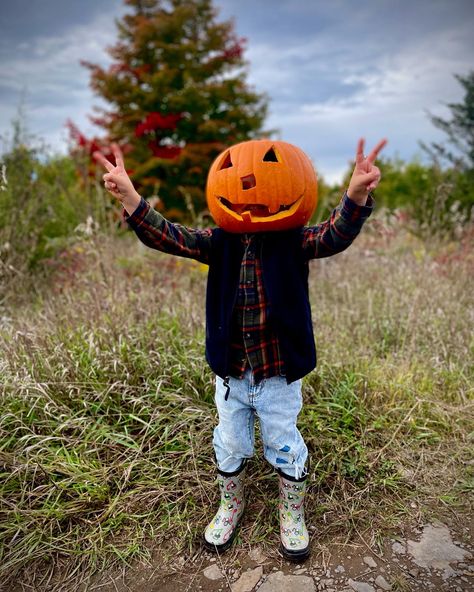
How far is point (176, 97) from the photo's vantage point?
32.0ft

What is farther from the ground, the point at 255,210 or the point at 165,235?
the point at 255,210

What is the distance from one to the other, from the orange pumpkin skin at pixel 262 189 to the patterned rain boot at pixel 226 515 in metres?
1.12

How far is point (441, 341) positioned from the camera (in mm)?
3611

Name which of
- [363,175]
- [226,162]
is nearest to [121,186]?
[226,162]

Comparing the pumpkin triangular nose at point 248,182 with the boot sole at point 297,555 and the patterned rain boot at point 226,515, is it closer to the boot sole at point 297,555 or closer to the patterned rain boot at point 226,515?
the patterned rain boot at point 226,515

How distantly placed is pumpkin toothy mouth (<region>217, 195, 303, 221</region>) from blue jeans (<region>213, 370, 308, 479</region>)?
64 cm

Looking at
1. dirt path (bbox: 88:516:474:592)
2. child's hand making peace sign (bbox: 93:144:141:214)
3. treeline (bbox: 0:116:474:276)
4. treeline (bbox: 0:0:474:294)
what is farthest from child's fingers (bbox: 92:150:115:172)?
treeline (bbox: 0:0:474:294)

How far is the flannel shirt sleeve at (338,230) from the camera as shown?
1716mm

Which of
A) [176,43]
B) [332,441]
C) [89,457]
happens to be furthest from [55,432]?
[176,43]

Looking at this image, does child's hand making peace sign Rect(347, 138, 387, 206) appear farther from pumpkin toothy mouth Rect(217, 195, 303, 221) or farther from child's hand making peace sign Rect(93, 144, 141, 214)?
child's hand making peace sign Rect(93, 144, 141, 214)

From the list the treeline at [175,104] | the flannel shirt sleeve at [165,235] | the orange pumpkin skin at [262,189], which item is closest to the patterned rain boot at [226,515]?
the flannel shirt sleeve at [165,235]

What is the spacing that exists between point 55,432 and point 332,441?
146 cm

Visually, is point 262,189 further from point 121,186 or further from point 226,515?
point 226,515

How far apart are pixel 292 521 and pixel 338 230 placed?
1.31m
